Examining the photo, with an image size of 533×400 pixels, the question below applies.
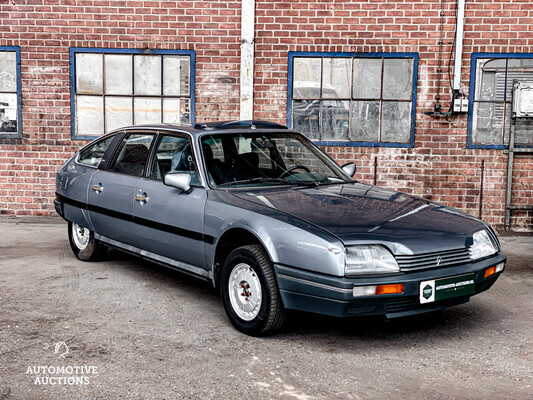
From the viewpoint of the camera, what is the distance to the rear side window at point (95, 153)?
21.4ft

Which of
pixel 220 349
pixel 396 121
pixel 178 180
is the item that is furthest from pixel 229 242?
pixel 396 121

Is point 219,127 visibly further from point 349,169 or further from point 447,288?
point 447,288

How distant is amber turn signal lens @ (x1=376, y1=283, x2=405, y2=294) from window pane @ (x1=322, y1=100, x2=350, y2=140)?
5.77 meters

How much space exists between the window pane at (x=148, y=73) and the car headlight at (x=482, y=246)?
20.5 feet

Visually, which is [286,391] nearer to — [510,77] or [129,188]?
[129,188]

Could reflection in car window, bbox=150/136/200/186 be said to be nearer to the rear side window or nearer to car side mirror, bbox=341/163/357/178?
the rear side window

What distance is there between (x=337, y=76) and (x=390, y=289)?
6.01 m

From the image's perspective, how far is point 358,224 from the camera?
432cm

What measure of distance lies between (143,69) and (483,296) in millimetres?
6135

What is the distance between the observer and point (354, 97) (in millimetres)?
9625

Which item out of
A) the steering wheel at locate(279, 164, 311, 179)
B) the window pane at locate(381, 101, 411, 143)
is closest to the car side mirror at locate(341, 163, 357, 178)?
the steering wheel at locate(279, 164, 311, 179)

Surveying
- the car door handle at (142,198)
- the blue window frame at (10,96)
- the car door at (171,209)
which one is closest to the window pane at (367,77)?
the car door at (171,209)

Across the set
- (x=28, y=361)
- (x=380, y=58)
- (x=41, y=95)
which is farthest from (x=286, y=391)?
(x=41, y=95)

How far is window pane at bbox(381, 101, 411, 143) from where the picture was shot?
957 cm
